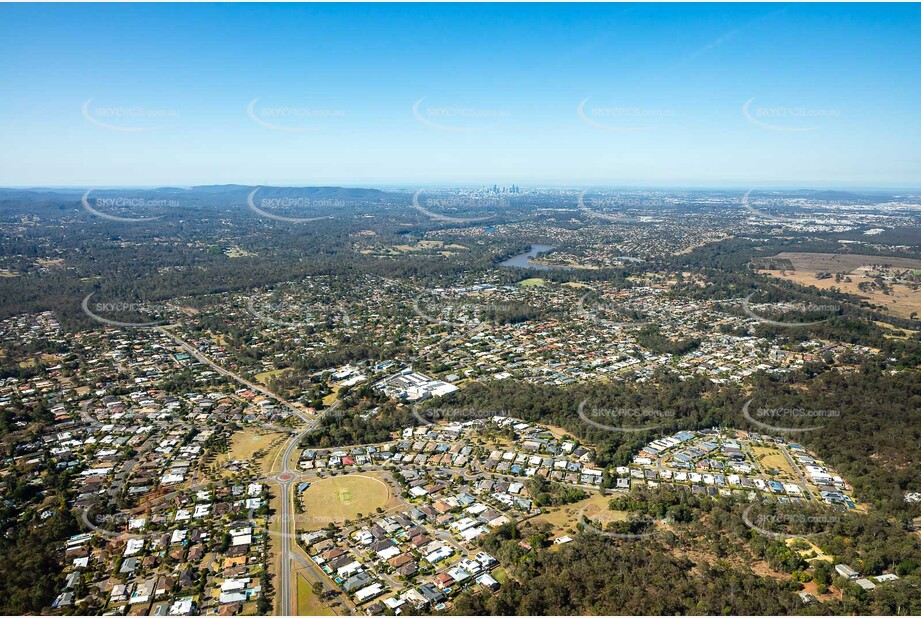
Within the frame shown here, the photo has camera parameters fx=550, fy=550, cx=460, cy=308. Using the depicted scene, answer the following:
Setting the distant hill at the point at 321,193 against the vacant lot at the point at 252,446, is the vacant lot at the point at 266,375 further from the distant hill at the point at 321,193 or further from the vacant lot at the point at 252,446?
the distant hill at the point at 321,193

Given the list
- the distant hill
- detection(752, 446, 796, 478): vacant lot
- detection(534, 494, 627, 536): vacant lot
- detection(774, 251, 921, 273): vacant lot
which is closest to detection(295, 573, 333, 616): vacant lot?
detection(534, 494, 627, 536): vacant lot

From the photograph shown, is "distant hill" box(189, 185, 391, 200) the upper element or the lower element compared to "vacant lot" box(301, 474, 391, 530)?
upper

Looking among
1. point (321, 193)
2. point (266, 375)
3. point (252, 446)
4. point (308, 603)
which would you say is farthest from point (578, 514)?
point (321, 193)

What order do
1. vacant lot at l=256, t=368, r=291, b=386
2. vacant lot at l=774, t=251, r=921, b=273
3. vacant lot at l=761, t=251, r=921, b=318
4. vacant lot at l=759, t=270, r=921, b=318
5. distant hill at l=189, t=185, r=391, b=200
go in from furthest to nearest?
1. distant hill at l=189, t=185, r=391, b=200
2. vacant lot at l=774, t=251, r=921, b=273
3. vacant lot at l=761, t=251, r=921, b=318
4. vacant lot at l=759, t=270, r=921, b=318
5. vacant lot at l=256, t=368, r=291, b=386

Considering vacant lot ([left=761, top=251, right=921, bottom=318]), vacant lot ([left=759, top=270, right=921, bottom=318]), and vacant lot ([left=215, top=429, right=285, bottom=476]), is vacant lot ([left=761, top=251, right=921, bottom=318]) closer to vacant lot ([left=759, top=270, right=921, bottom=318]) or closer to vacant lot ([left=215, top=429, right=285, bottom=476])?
vacant lot ([left=759, top=270, right=921, bottom=318])

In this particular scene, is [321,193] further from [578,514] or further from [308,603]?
[308,603]

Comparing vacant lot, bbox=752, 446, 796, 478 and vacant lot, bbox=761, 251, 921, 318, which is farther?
vacant lot, bbox=761, 251, 921, 318

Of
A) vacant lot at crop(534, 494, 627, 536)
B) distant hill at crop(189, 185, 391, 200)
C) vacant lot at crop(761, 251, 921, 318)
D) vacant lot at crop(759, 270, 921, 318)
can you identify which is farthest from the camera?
distant hill at crop(189, 185, 391, 200)

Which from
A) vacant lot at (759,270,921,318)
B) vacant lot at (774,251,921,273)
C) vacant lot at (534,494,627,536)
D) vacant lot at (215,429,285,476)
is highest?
vacant lot at (774,251,921,273)

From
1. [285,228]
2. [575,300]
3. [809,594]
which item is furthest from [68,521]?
[285,228]

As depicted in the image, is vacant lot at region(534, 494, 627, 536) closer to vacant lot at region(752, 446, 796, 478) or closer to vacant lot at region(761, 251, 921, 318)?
vacant lot at region(752, 446, 796, 478)
